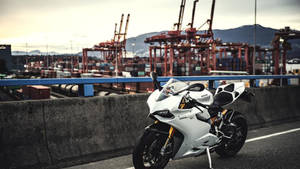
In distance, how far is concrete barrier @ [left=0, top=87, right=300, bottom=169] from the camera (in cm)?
420

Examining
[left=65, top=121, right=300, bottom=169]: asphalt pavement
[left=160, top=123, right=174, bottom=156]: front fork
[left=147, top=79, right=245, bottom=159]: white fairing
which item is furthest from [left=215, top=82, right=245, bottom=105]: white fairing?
[left=160, top=123, right=174, bottom=156]: front fork

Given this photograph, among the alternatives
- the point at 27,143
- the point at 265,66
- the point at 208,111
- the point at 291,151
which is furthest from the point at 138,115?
the point at 265,66

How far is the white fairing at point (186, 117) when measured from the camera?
3.73m

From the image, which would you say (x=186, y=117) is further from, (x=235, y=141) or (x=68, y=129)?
(x=68, y=129)

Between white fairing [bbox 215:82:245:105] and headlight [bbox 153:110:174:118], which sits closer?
headlight [bbox 153:110:174:118]

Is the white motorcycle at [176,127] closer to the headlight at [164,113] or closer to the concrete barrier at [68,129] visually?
the headlight at [164,113]

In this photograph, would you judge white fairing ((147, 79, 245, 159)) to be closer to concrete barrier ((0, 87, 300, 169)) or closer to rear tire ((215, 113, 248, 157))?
rear tire ((215, 113, 248, 157))

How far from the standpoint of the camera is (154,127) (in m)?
3.82

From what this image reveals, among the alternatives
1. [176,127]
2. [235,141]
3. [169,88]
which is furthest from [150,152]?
[235,141]

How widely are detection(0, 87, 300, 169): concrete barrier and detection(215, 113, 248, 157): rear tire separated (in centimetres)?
158

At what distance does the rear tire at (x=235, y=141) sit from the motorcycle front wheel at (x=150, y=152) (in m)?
1.34

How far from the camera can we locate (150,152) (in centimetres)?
384

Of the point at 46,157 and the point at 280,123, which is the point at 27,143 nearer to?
A: the point at 46,157

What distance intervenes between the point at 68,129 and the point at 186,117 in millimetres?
1965
